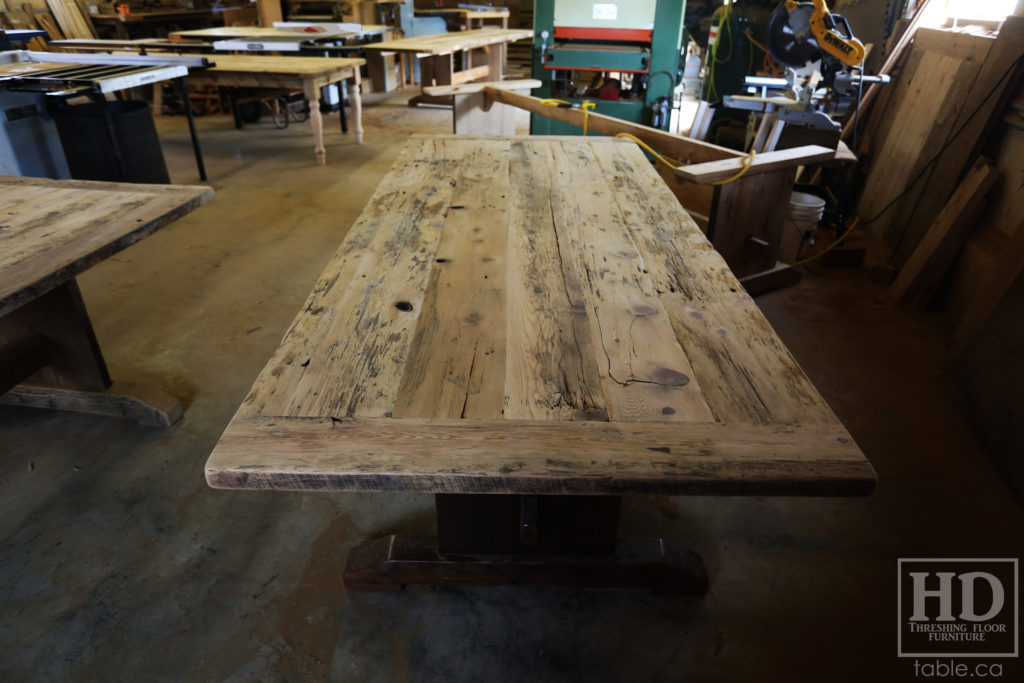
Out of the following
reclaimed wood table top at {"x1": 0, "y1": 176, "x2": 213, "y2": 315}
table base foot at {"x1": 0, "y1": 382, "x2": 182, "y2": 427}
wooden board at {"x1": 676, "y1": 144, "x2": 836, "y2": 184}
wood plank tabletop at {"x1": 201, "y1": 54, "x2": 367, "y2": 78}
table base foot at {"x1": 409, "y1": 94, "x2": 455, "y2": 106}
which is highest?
wood plank tabletop at {"x1": 201, "y1": 54, "x2": 367, "y2": 78}

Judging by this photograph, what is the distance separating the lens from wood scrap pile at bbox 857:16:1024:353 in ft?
8.10

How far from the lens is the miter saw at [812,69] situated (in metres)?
3.03

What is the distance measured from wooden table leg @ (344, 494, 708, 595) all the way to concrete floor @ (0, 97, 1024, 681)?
0.18 feet

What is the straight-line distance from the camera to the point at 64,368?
2004 millimetres

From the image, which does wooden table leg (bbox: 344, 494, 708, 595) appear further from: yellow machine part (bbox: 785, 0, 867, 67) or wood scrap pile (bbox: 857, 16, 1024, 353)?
yellow machine part (bbox: 785, 0, 867, 67)

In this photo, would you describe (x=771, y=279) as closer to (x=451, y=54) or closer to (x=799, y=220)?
(x=799, y=220)

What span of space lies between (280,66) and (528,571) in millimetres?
4364

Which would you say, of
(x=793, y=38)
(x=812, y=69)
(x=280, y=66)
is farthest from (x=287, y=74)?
(x=812, y=69)

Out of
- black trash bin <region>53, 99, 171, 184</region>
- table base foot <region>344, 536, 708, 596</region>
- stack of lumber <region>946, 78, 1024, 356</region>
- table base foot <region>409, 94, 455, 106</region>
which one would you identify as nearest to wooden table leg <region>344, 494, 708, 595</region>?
table base foot <region>344, 536, 708, 596</region>

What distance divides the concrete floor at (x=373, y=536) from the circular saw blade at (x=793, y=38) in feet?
5.98

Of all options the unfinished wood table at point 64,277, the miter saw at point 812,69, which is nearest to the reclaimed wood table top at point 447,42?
the miter saw at point 812,69

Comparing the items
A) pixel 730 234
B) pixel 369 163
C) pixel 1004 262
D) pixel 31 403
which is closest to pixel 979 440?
pixel 1004 262

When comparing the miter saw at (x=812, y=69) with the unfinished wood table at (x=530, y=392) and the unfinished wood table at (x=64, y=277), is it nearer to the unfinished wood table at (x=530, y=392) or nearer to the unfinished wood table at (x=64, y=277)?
the unfinished wood table at (x=530, y=392)

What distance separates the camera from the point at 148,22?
727cm
